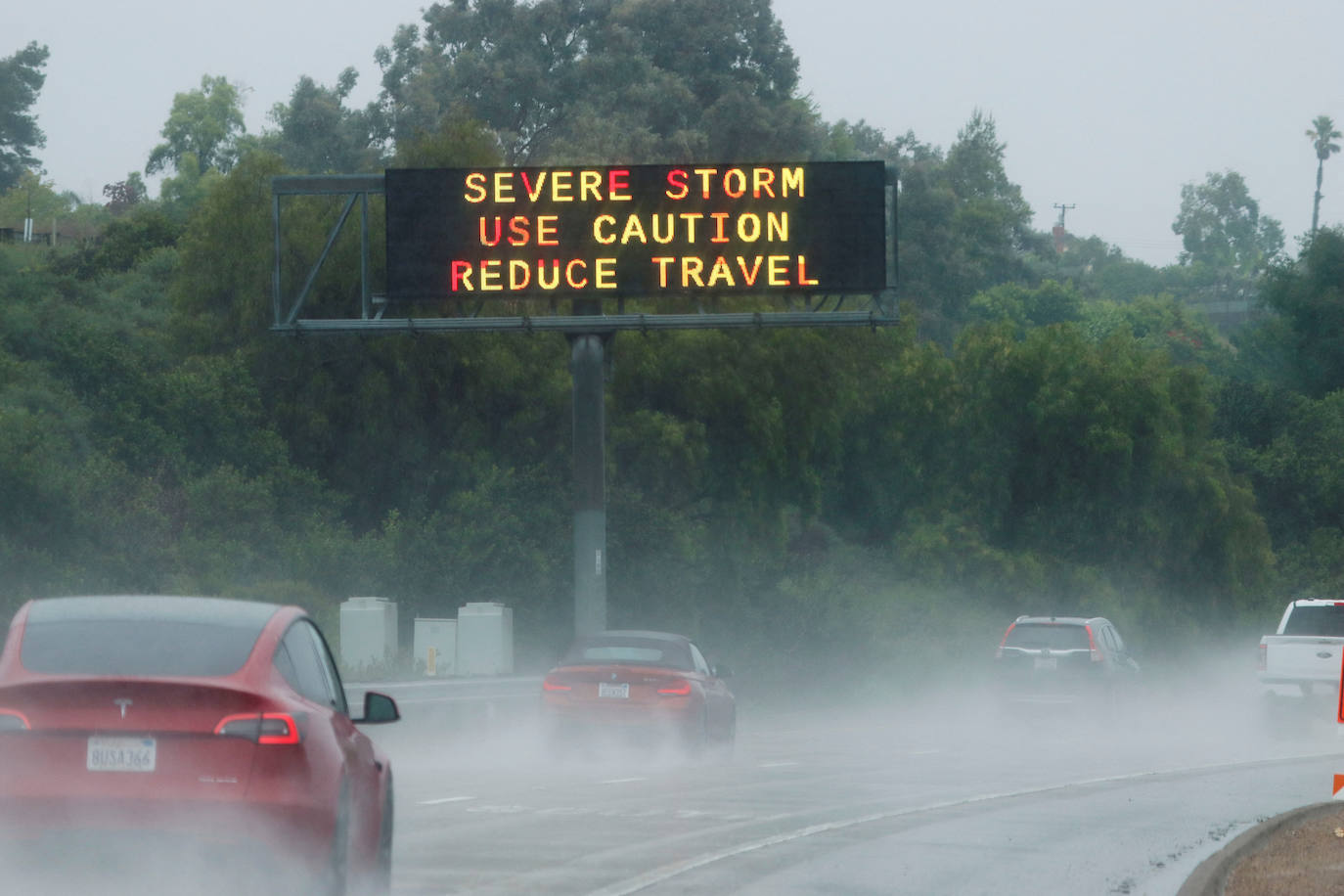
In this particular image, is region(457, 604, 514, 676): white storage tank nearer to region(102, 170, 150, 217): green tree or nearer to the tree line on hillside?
the tree line on hillside

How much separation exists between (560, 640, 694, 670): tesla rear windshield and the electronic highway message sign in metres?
7.22

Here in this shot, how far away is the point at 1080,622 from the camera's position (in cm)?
3325

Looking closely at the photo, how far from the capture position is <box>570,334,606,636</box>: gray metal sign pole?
3338 centimetres

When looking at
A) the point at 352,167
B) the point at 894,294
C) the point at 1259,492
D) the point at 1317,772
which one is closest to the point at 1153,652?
the point at 1259,492

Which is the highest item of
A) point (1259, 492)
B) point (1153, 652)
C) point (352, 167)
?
point (352, 167)

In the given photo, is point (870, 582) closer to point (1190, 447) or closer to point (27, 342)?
point (1190, 447)

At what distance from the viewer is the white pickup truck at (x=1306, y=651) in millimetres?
30625

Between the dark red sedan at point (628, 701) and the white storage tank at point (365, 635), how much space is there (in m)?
10.1

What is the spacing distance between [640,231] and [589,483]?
5.58 m

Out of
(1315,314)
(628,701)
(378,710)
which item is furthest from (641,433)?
(1315,314)

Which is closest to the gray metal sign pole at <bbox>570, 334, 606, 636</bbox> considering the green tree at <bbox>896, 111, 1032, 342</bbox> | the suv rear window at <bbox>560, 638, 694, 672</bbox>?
the suv rear window at <bbox>560, 638, 694, 672</bbox>

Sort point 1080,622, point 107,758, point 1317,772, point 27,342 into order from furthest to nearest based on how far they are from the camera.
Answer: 1. point 27,342
2. point 1080,622
3. point 1317,772
4. point 107,758

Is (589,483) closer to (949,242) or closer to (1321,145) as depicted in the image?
(949,242)

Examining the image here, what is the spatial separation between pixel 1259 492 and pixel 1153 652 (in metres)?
17.1
